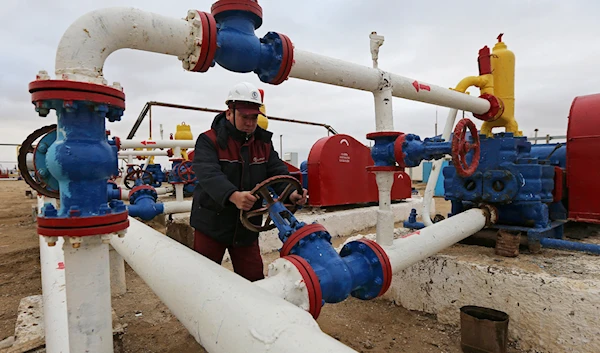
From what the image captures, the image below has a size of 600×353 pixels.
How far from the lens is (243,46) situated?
1555 millimetres

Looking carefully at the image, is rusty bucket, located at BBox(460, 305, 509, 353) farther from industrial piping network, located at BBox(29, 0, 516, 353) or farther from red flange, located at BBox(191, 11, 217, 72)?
red flange, located at BBox(191, 11, 217, 72)

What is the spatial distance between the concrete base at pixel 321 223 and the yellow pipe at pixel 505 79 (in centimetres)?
234

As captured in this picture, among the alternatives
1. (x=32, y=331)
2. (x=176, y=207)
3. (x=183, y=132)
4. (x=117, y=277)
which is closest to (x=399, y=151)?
(x=32, y=331)

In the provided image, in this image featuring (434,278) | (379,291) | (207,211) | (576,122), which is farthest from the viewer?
(576,122)

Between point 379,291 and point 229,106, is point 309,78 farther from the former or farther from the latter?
point 379,291

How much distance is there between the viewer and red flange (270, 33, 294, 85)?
1.69 m

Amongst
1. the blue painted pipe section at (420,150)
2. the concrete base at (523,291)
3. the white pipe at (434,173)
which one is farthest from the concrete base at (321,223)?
the blue painted pipe section at (420,150)

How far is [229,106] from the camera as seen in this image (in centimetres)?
199

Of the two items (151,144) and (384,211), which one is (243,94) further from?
(151,144)

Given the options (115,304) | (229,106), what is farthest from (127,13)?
(115,304)

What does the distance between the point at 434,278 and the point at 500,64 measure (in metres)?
1.95

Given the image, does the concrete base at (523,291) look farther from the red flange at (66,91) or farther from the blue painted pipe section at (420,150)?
the red flange at (66,91)

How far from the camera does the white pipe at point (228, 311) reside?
911mm

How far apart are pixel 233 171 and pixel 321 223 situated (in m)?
3.06
